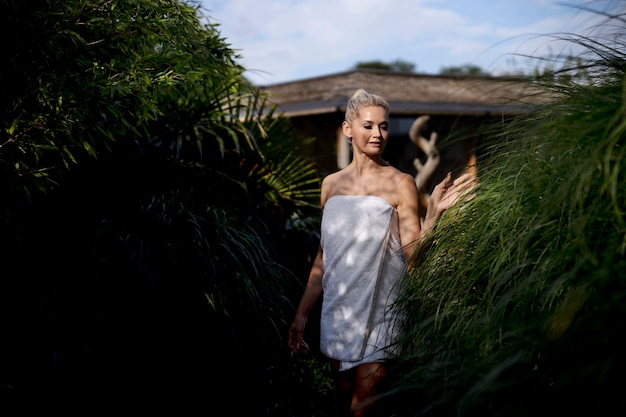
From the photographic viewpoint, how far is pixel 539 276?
2072mm

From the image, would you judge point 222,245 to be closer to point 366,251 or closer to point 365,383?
point 366,251

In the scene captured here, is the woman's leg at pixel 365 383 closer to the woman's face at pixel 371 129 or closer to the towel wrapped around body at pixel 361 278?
the towel wrapped around body at pixel 361 278

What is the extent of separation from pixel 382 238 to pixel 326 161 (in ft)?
37.0

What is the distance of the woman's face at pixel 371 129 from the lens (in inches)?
131

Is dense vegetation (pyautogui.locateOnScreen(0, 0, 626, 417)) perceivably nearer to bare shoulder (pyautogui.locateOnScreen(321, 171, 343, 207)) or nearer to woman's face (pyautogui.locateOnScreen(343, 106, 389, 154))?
woman's face (pyautogui.locateOnScreen(343, 106, 389, 154))

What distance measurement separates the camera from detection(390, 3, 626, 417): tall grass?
1.85 metres

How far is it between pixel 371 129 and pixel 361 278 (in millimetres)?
720

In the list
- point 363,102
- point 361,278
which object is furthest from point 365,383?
point 363,102

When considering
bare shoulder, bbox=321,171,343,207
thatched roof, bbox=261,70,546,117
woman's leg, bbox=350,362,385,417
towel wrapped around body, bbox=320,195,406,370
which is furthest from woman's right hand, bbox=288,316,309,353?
thatched roof, bbox=261,70,546,117

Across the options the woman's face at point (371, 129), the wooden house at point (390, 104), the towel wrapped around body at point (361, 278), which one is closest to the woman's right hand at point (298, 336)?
the towel wrapped around body at point (361, 278)

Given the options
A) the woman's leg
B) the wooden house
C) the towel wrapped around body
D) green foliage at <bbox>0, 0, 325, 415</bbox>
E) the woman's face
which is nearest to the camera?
the woman's leg

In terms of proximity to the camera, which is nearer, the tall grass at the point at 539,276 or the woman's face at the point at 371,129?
the tall grass at the point at 539,276

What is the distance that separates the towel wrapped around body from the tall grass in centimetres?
32

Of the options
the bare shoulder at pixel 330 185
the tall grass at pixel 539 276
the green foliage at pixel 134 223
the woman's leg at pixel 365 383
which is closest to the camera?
the tall grass at pixel 539 276
